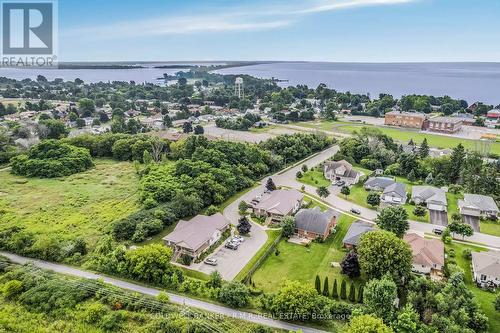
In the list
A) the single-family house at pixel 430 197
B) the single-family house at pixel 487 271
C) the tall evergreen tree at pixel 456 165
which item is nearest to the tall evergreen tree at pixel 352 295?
the single-family house at pixel 487 271

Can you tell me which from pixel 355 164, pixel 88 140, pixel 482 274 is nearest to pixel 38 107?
pixel 88 140

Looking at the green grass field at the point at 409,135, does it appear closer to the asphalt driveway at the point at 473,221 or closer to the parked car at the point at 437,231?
the asphalt driveway at the point at 473,221

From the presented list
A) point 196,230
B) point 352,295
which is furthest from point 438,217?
point 196,230

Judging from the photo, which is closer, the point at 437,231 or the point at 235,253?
the point at 235,253

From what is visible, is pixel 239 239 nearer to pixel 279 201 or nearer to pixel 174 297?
pixel 279 201

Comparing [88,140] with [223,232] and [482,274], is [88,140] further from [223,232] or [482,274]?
[482,274]
